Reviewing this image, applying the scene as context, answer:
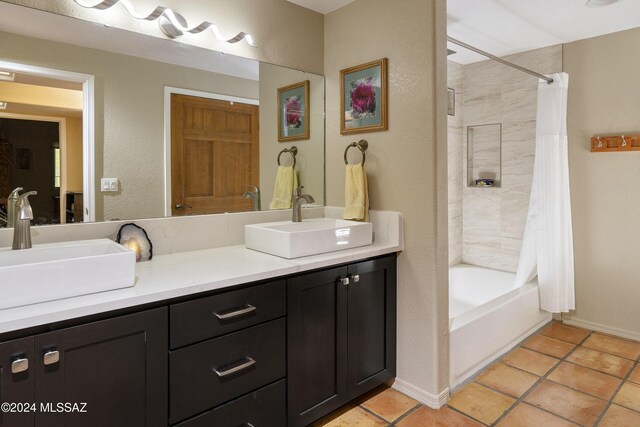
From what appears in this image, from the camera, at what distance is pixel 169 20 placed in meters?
1.95

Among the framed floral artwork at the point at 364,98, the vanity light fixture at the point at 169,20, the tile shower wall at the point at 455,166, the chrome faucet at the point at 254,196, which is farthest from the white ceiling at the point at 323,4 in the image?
the tile shower wall at the point at 455,166

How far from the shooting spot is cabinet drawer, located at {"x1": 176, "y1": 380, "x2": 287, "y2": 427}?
5.07 ft

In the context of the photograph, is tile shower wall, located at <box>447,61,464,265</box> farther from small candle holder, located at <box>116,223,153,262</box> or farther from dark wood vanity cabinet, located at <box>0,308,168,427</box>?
dark wood vanity cabinet, located at <box>0,308,168,427</box>

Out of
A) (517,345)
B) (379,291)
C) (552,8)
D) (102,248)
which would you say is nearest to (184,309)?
(102,248)

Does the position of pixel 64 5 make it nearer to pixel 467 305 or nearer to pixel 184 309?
pixel 184 309

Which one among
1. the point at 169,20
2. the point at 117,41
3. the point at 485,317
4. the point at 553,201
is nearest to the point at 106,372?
the point at 117,41

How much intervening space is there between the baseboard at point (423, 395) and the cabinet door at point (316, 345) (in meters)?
0.44

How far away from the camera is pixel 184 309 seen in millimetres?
1457

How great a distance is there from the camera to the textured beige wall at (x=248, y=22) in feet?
5.91

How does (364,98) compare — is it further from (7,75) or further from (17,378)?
Result: (17,378)

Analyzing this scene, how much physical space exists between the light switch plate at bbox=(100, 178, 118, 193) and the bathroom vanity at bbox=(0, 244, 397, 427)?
0.39 m

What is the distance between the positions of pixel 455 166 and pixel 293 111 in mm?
2071

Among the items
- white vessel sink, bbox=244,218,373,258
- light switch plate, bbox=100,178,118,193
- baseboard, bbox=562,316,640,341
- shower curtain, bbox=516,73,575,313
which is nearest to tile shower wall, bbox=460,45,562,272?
shower curtain, bbox=516,73,575,313

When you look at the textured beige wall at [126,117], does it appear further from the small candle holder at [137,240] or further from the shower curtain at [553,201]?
the shower curtain at [553,201]
